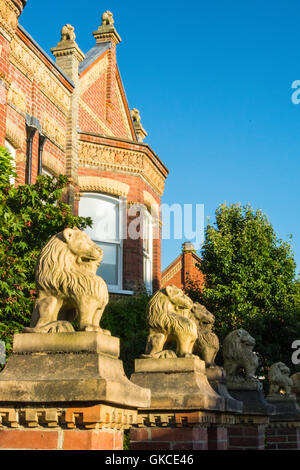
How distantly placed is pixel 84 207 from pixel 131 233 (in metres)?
1.51

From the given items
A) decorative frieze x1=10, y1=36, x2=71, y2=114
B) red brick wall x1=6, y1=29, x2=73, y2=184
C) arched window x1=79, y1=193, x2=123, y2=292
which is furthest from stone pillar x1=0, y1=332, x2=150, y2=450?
arched window x1=79, y1=193, x2=123, y2=292

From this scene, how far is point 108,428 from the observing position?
14.4 feet

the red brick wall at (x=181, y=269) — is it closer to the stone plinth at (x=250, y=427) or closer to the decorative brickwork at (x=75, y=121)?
the decorative brickwork at (x=75, y=121)

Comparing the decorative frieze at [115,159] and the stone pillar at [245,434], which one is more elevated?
the decorative frieze at [115,159]

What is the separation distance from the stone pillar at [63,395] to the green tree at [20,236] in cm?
389

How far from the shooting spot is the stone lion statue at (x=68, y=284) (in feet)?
15.2

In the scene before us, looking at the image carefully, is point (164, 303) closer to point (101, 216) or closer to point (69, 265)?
point (69, 265)

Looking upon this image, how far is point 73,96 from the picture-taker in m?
16.2

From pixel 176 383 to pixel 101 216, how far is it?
11060mm

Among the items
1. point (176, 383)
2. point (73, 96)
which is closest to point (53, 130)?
point (73, 96)

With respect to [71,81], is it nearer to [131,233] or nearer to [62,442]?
[131,233]

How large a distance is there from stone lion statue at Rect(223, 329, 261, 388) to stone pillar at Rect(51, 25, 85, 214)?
25.0ft

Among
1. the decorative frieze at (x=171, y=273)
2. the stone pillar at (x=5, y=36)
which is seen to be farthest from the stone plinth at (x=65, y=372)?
the decorative frieze at (x=171, y=273)

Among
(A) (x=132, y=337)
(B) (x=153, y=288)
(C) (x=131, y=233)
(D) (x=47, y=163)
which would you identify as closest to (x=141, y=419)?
(A) (x=132, y=337)
